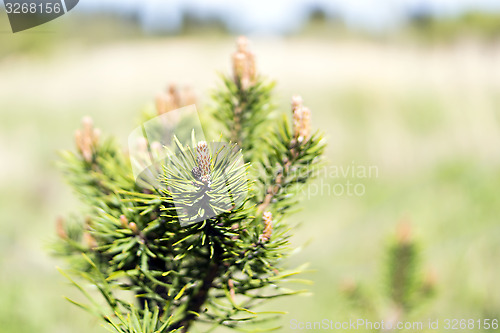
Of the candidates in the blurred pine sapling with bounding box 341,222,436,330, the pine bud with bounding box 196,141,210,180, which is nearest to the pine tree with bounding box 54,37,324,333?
the pine bud with bounding box 196,141,210,180

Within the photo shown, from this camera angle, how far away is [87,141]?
433 mm

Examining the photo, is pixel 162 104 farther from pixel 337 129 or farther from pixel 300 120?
pixel 337 129

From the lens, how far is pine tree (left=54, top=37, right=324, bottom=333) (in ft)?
1.02

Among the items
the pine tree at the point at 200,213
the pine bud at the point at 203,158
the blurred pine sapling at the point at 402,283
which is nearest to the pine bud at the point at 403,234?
the blurred pine sapling at the point at 402,283

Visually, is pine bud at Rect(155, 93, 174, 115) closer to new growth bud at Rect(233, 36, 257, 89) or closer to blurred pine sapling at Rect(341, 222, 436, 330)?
new growth bud at Rect(233, 36, 257, 89)

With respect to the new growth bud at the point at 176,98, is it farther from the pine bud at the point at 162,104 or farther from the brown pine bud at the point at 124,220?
the brown pine bud at the point at 124,220

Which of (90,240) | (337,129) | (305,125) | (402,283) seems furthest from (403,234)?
(337,129)

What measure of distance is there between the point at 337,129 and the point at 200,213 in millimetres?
3240

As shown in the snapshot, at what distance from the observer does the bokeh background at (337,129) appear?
1.25 m

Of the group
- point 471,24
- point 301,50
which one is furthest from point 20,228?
point 471,24

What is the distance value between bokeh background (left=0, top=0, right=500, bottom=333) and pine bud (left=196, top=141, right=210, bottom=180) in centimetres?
14

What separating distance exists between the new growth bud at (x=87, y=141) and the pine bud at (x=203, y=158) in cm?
19

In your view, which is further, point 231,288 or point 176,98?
point 176,98

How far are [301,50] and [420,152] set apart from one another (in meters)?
2.73
